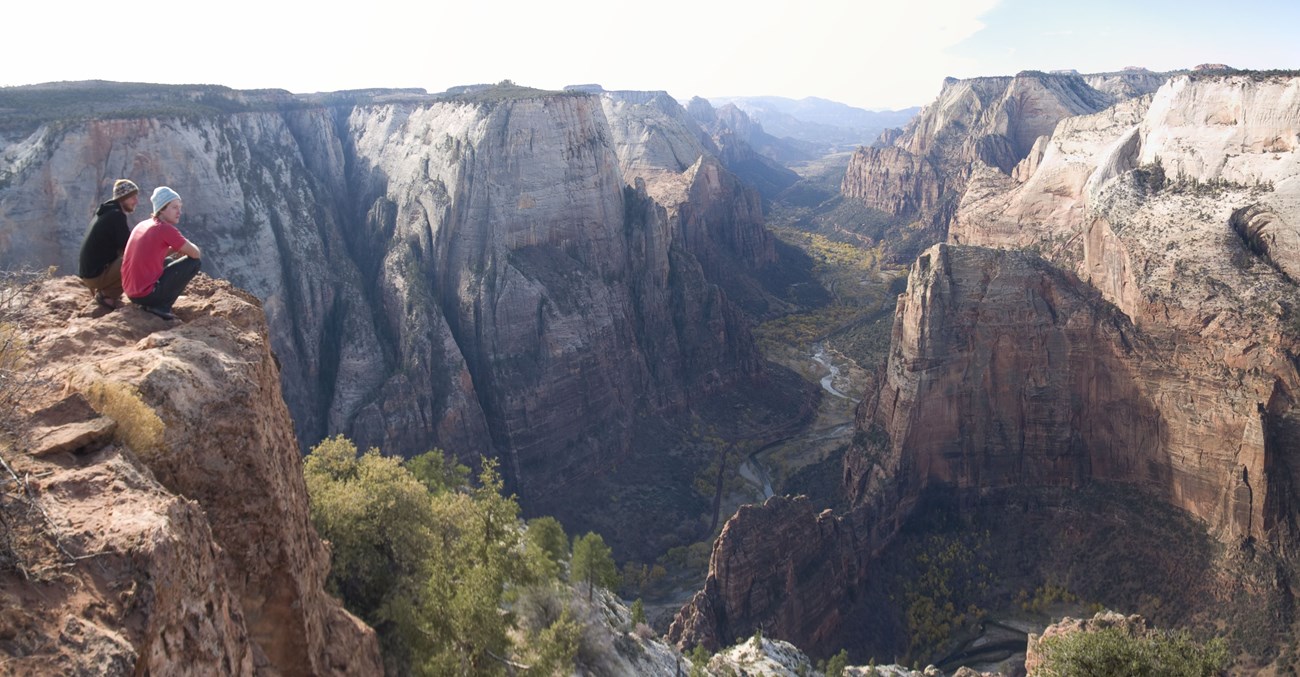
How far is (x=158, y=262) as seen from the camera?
12125mm

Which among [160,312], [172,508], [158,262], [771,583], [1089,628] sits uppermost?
[158,262]

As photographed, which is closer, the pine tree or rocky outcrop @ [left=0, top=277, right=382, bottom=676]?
rocky outcrop @ [left=0, top=277, right=382, bottom=676]

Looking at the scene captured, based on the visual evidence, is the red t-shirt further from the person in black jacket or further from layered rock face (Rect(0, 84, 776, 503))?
layered rock face (Rect(0, 84, 776, 503))

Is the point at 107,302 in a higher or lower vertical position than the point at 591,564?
higher

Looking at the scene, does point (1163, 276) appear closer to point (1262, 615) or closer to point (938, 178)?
point (1262, 615)

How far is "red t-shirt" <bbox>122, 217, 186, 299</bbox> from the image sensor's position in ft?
38.8

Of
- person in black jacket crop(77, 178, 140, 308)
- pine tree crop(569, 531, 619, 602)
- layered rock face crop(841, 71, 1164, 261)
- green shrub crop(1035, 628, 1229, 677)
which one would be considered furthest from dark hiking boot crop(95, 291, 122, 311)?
layered rock face crop(841, 71, 1164, 261)

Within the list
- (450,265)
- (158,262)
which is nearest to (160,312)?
(158,262)

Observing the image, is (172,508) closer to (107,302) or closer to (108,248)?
(107,302)

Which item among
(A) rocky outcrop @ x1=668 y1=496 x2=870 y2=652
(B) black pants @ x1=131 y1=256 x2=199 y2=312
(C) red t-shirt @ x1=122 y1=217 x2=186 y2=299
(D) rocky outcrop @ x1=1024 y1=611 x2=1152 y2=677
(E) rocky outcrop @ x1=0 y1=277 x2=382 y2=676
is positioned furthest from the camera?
(A) rocky outcrop @ x1=668 y1=496 x2=870 y2=652

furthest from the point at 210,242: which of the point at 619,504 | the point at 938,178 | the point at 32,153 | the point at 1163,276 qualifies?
Result: the point at 938,178

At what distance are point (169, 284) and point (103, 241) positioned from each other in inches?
52.2

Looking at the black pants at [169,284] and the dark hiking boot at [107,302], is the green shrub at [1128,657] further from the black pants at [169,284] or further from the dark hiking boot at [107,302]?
the dark hiking boot at [107,302]

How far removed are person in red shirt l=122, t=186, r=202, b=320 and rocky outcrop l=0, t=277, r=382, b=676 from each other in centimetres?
35
